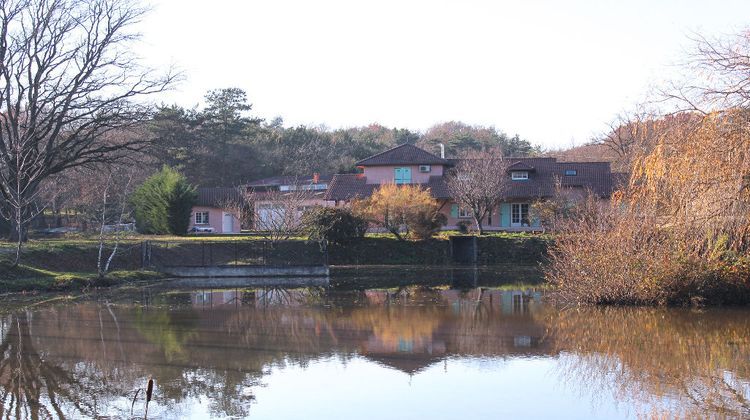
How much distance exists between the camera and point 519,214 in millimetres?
53750

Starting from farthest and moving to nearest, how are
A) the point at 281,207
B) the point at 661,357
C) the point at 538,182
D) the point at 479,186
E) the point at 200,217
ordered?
the point at 200,217, the point at 538,182, the point at 479,186, the point at 281,207, the point at 661,357

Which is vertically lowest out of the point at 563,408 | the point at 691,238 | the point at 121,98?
the point at 563,408

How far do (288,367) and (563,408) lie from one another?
485cm

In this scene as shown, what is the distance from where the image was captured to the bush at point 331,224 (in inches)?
1549

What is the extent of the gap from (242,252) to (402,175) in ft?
64.6

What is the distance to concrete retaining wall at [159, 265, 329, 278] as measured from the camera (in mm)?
34531

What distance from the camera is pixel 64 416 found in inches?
402

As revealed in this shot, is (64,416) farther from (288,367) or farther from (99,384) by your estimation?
(288,367)

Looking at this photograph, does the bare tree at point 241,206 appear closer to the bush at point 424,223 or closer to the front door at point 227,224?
the front door at point 227,224

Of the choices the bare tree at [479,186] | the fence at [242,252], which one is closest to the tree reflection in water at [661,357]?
the fence at [242,252]

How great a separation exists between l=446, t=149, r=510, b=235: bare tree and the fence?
39.6ft

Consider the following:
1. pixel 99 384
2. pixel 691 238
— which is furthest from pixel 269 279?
pixel 99 384

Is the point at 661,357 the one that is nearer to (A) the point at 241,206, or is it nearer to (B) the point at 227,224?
(A) the point at 241,206

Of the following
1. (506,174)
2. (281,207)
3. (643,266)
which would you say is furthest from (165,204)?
(643,266)
